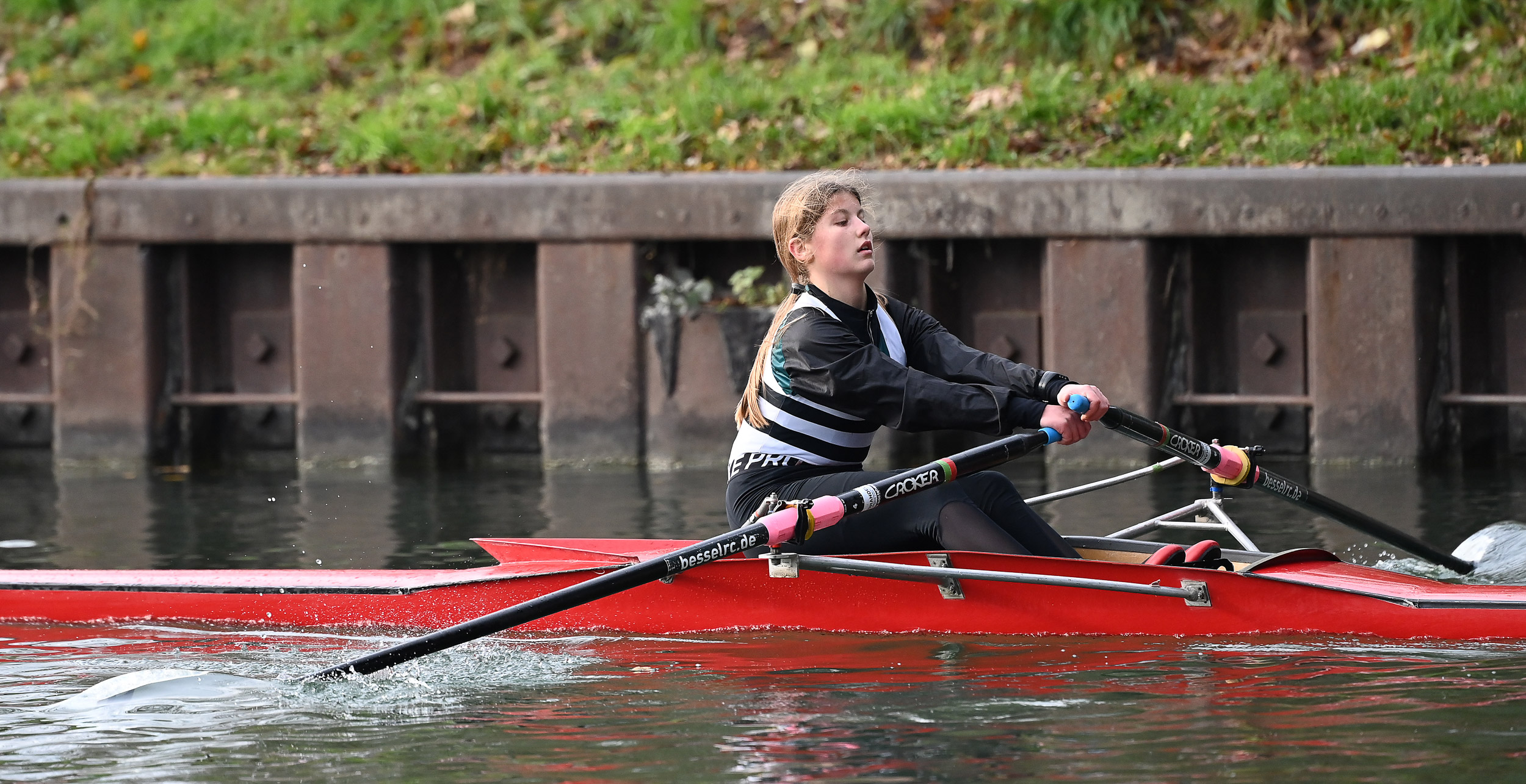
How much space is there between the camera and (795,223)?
547cm

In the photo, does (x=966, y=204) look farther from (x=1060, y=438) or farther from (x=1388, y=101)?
(x=1060, y=438)

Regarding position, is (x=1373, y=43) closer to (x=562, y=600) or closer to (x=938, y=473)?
(x=938, y=473)

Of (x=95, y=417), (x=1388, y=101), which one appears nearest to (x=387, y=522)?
(x=95, y=417)

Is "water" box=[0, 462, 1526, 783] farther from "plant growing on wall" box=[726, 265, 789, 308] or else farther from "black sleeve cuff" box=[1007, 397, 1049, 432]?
"plant growing on wall" box=[726, 265, 789, 308]

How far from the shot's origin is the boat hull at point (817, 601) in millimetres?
5246

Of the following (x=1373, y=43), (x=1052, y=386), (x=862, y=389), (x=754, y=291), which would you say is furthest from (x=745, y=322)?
(x=862, y=389)

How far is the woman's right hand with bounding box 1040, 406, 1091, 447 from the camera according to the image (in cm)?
528

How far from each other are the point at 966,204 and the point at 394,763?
18.0ft

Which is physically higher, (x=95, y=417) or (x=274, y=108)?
(x=274, y=108)

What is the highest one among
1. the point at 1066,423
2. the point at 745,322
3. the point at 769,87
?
the point at 769,87

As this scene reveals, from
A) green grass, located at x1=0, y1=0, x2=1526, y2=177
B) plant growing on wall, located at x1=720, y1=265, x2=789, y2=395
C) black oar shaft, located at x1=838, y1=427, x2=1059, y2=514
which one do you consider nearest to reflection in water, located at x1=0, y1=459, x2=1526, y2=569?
plant growing on wall, located at x1=720, y1=265, x2=789, y2=395

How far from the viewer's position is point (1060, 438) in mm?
5289

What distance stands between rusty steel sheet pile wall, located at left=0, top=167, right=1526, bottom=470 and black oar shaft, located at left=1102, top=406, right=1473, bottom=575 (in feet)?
9.08

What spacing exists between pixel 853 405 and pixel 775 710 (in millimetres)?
1045
